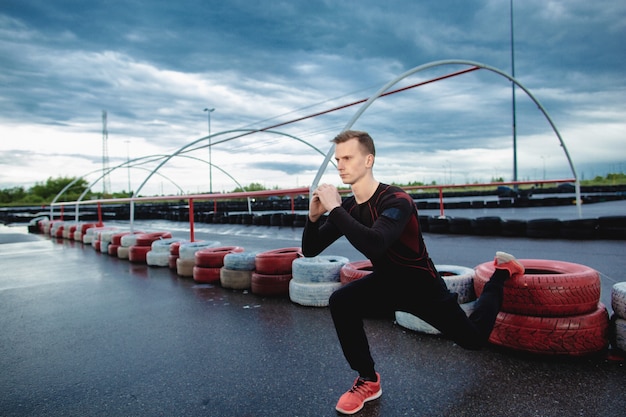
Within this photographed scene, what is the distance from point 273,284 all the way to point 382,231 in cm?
312

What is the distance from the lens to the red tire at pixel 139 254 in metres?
8.05

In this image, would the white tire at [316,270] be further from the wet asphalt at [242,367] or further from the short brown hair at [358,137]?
the short brown hair at [358,137]

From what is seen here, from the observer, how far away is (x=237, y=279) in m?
5.37

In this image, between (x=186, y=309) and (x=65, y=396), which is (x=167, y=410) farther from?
(x=186, y=309)

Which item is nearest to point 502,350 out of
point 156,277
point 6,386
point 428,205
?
point 6,386

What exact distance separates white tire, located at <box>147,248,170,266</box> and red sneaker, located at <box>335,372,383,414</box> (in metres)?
5.82

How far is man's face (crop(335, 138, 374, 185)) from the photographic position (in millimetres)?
2227

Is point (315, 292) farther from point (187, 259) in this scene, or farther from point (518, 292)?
point (187, 259)

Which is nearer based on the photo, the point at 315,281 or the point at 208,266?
the point at 315,281

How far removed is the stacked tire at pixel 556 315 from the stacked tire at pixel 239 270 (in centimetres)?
336

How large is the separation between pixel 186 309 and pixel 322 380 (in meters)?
2.44

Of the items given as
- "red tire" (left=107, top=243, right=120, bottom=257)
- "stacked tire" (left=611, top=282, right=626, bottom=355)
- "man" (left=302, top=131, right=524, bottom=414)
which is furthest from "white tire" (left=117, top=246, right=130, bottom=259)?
"stacked tire" (left=611, top=282, right=626, bottom=355)

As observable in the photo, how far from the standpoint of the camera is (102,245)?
993 centimetres

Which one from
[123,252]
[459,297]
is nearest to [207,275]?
[459,297]
